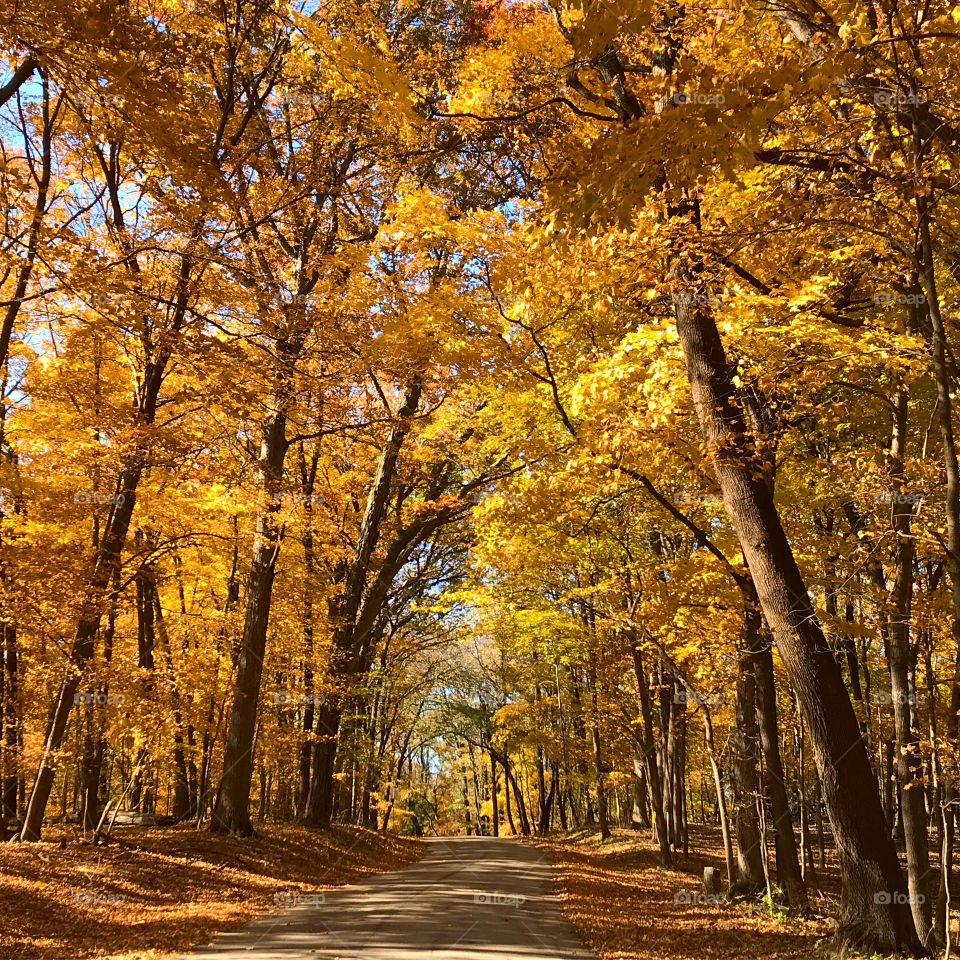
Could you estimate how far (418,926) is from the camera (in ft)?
24.5

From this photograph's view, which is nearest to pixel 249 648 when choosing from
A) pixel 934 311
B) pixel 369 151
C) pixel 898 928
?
pixel 369 151

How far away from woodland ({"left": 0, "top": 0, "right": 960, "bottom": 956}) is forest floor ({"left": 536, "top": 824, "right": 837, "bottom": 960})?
3.04 feet

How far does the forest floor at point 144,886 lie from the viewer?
21.7 feet

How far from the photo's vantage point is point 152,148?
Result: 19.6 ft

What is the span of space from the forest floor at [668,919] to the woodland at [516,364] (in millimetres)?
927

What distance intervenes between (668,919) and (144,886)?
7.07 metres

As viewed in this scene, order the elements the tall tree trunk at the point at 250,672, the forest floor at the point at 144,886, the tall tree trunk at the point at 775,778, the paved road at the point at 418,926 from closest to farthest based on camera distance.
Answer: the paved road at the point at 418,926
the forest floor at the point at 144,886
the tall tree trunk at the point at 775,778
the tall tree trunk at the point at 250,672

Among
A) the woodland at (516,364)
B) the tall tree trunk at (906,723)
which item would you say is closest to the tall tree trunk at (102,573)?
the woodland at (516,364)

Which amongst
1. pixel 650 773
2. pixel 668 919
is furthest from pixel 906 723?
pixel 650 773

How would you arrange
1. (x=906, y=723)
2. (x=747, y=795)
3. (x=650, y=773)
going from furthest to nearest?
(x=650, y=773), (x=747, y=795), (x=906, y=723)

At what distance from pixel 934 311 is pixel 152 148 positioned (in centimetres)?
645

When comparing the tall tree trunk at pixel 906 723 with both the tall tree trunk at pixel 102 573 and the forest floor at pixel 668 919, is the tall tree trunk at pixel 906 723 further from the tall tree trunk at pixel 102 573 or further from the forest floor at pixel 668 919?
the tall tree trunk at pixel 102 573

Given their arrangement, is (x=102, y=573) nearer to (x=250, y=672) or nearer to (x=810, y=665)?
(x=250, y=672)

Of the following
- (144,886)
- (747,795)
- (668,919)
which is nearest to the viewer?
(144,886)
